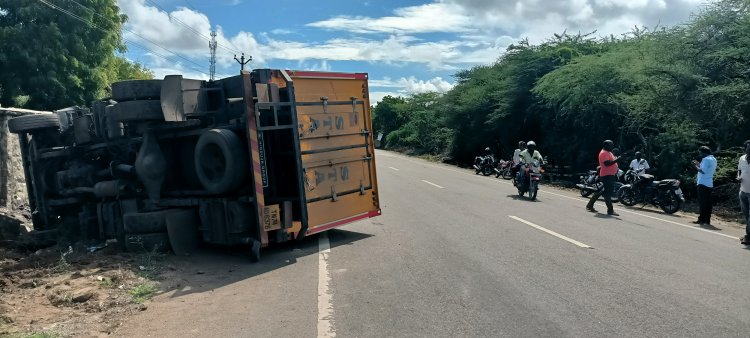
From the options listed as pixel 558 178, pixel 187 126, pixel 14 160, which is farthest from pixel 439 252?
pixel 558 178

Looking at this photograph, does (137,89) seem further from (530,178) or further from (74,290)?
(530,178)

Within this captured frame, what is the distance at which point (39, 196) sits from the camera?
10.3 meters

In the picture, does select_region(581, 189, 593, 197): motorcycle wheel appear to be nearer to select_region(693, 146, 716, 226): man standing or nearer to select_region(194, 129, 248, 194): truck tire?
select_region(693, 146, 716, 226): man standing

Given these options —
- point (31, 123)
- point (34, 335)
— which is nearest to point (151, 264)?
point (34, 335)

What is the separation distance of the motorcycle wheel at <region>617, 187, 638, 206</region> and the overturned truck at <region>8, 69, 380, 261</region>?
8945 millimetres

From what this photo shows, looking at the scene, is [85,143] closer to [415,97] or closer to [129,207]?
[129,207]

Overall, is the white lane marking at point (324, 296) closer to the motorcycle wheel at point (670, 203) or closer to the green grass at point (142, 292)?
the green grass at point (142, 292)

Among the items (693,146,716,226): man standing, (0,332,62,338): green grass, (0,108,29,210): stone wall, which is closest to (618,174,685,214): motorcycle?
(693,146,716,226): man standing

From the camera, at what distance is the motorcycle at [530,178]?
15.7 metres

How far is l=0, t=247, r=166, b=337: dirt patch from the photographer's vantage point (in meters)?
5.42

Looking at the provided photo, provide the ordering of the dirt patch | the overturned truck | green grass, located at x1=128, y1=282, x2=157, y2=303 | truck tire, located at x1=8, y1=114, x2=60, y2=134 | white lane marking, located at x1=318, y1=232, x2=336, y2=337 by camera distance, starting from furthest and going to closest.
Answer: truck tire, located at x1=8, y1=114, x2=60, y2=134 → the overturned truck → green grass, located at x1=128, y1=282, x2=157, y2=303 → the dirt patch → white lane marking, located at x1=318, y1=232, x2=336, y2=337

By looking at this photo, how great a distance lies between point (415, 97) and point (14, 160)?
198 ft

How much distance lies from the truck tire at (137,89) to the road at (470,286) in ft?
8.31

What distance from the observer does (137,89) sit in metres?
8.23
